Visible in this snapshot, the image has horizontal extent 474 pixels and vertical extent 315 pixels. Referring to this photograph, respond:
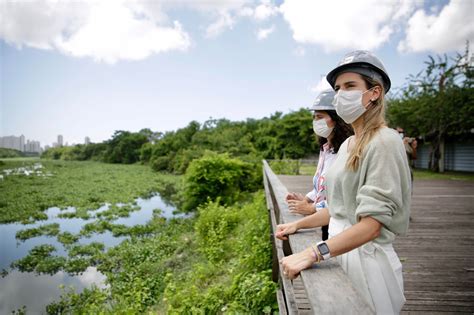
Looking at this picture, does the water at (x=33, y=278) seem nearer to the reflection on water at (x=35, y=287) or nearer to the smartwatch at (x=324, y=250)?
the reflection on water at (x=35, y=287)

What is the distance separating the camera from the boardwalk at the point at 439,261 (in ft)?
8.18

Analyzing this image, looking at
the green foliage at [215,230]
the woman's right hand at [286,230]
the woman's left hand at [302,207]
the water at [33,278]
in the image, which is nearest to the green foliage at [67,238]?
the water at [33,278]

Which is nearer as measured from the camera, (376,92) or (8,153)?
(376,92)

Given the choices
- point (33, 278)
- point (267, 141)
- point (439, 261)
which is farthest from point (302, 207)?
point (267, 141)

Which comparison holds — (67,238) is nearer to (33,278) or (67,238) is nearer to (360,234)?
(33,278)

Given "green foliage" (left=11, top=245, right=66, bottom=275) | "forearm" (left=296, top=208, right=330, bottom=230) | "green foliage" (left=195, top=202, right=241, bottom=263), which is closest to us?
"forearm" (left=296, top=208, right=330, bottom=230)

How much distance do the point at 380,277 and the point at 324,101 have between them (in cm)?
113

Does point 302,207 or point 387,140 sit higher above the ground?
point 387,140

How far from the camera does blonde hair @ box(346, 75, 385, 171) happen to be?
113cm

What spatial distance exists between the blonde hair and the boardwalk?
73.6 inches

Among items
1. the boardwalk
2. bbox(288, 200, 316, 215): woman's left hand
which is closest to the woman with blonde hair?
bbox(288, 200, 316, 215): woman's left hand

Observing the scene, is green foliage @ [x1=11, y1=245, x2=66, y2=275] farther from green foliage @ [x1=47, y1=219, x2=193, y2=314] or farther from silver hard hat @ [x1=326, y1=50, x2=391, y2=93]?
silver hard hat @ [x1=326, y1=50, x2=391, y2=93]

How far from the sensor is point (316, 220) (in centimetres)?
165

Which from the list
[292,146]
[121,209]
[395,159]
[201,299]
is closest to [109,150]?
[292,146]
